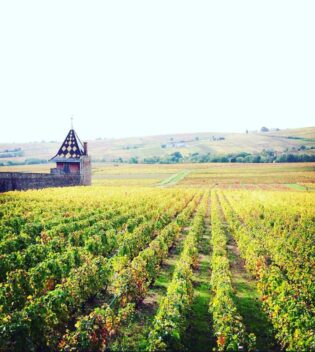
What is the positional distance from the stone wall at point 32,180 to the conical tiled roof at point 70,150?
3077 millimetres

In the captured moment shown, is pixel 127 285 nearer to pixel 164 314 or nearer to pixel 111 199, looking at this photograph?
pixel 164 314

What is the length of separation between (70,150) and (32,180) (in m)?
11.1

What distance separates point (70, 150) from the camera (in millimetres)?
52219

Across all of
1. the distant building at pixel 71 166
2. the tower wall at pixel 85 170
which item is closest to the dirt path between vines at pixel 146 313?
the distant building at pixel 71 166

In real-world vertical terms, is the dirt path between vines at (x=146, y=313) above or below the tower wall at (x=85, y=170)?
below

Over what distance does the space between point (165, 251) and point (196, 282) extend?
9.66 ft

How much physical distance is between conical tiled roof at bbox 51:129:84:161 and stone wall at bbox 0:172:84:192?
121 inches

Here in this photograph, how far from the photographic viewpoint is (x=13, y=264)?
41.8ft

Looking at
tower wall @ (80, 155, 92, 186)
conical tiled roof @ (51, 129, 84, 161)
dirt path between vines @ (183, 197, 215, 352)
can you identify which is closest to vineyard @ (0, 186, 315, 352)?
dirt path between vines @ (183, 197, 215, 352)

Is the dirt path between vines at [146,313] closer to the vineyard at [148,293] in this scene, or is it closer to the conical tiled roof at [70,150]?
the vineyard at [148,293]

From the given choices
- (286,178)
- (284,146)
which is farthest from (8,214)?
(284,146)

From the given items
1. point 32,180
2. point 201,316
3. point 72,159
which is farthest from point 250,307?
point 72,159

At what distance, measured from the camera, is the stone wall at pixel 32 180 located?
38362mm

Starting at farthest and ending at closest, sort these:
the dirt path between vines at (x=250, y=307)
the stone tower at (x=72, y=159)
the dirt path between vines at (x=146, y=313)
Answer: the stone tower at (x=72, y=159)
the dirt path between vines at (x=250, y=307)
the dirt path between vines at (x=146, y=313)
